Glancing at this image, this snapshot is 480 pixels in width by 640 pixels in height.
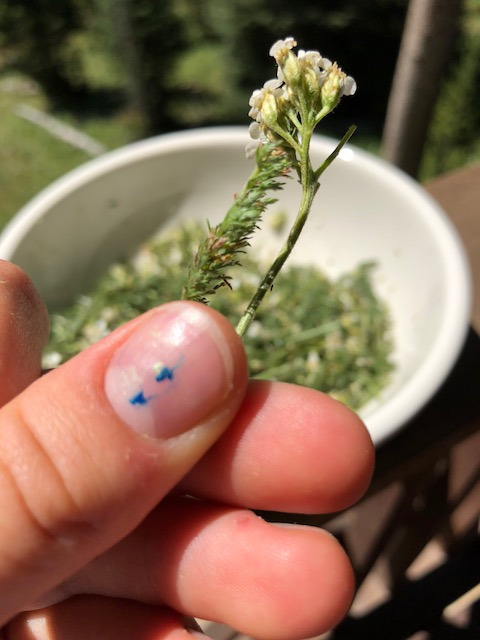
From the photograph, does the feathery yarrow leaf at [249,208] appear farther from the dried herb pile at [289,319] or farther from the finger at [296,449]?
the dried herb pile at [289,319]

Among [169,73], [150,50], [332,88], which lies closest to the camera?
[332,88]

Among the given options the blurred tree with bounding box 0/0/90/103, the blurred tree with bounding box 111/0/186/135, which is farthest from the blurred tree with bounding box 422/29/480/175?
the blurred tree with bounding box 0/0/90/103

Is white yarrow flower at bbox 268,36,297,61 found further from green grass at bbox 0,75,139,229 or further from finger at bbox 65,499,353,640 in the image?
green grass at bbox 0,75,139,229

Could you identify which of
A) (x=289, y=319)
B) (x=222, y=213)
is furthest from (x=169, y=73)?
(x=289, y=319)

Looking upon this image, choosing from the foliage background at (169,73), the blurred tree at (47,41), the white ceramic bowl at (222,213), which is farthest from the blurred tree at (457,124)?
the blurred tree at (47,41)

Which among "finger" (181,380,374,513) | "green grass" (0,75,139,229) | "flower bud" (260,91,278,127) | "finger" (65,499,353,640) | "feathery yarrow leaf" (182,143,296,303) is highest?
"flower bud" (260,91,278,127)

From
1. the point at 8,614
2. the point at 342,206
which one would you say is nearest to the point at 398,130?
the point at 342,206

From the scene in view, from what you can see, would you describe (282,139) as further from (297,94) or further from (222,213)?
(222,213)
